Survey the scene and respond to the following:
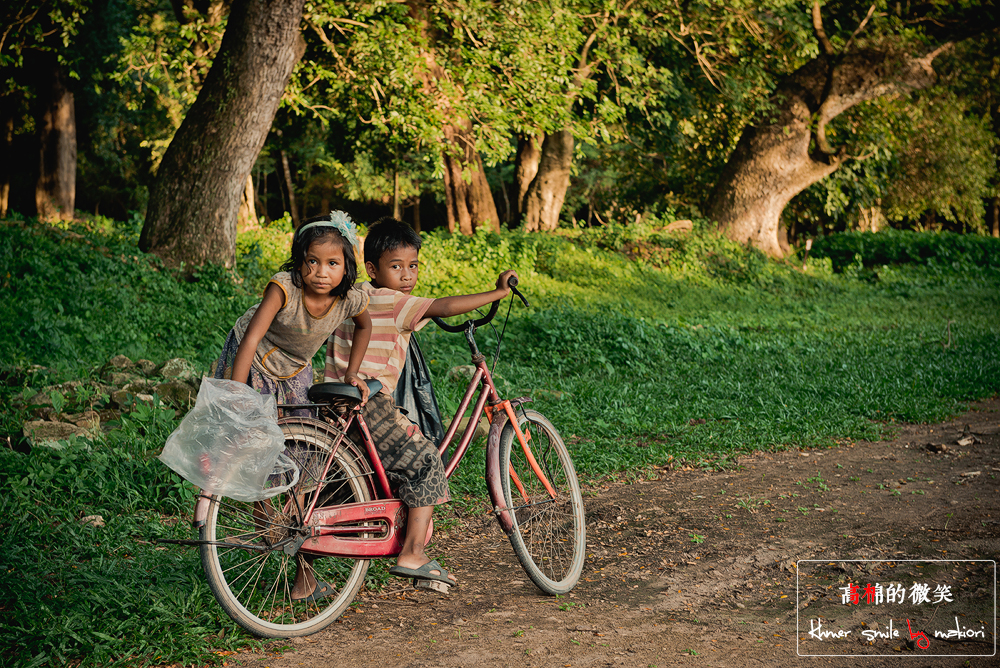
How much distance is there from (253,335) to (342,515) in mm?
860

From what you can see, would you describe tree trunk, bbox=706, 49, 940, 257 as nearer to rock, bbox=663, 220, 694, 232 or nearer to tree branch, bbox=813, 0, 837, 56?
tree branch, bbox=813, 0, 837, 56

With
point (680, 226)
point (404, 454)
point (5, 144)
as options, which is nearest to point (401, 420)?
point (404, 454)

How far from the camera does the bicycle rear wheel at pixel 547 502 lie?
375cm

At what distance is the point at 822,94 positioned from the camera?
18.1 metres

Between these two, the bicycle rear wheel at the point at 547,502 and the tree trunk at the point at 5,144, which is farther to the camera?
the tree trunk at the point at 5,144

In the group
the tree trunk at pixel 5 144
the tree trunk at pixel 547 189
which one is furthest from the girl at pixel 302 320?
the tree trunk at pixel 5 144

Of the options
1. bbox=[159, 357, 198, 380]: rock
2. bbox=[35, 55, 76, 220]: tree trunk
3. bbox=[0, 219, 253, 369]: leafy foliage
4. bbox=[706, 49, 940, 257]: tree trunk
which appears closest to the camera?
bbox=[159, 357, 198, 380]: rock

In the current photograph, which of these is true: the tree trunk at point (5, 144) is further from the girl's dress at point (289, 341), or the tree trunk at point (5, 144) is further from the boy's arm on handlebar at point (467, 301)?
the boy's arm on handlebar at point (467, 301)

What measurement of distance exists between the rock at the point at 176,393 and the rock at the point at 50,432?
69 cm

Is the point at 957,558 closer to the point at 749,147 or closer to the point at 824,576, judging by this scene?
the point at 824,576

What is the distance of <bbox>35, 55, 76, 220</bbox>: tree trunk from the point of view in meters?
17.9

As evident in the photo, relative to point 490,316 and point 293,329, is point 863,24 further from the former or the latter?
point 293,329

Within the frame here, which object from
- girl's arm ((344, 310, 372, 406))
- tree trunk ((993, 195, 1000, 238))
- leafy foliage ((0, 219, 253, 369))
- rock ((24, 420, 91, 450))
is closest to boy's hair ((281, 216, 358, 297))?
girl's arm ((344, 310, 372, 406))

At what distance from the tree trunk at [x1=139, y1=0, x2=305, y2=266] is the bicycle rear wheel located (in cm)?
776
